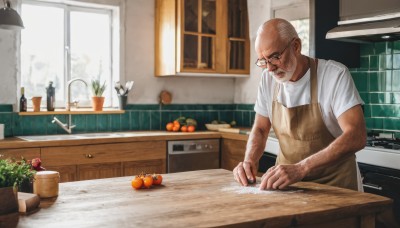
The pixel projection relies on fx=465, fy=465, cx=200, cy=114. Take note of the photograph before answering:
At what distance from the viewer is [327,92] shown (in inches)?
102

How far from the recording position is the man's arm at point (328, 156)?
2.23 meters

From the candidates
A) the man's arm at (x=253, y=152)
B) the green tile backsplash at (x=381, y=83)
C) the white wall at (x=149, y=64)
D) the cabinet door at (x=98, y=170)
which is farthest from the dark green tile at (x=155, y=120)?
the man's arm at (x=253, y=152)

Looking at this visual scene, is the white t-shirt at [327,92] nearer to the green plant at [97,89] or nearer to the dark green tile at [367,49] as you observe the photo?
the dark green tile at [367,49]

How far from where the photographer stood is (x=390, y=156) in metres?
3.29

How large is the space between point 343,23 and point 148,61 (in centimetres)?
255

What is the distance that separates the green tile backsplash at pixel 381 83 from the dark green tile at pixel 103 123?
2.85 m

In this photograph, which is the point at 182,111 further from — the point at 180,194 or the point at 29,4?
the point at 180,194

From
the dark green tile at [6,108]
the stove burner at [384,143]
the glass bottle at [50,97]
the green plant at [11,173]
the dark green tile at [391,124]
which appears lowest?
the stove burner at [384,143]

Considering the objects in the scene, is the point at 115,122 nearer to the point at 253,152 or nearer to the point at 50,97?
the point at 50,97

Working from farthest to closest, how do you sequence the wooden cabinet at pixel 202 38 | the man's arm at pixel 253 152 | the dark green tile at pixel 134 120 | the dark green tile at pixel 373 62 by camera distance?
the dark green tile at pixel 134 120
the wooden cabinet at pixel 202 38
the dark green tile at pixel 373 62
the man's arm at pixel 253 152

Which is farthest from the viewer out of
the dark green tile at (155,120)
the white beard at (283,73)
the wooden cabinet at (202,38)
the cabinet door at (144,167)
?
the dark green tile at (155,120)

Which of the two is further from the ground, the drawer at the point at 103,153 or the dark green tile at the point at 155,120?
the dark green tile at the point at 155,120

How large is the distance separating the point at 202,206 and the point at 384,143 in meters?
2.28

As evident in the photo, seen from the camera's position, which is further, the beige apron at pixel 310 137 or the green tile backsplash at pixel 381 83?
the green tile backsplash at pixel 381 83
